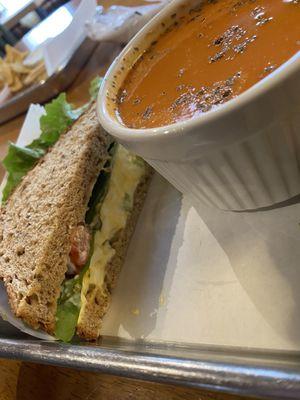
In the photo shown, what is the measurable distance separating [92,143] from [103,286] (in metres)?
0.45

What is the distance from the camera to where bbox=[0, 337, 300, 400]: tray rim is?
0.65 meters

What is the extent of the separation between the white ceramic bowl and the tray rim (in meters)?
0.34

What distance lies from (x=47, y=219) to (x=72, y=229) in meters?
0.08

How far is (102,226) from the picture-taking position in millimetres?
1350

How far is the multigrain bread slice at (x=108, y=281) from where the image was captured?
1.18m

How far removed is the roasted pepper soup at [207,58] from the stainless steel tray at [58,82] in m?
1.17

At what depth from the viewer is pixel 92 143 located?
1.41 m

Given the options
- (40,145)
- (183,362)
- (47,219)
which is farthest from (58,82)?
(183,362)

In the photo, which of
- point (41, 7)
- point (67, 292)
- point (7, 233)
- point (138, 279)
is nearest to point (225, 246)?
point (138, 279)

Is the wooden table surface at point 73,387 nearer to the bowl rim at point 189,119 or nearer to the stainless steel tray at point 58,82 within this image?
the bowl rim at point 189,119

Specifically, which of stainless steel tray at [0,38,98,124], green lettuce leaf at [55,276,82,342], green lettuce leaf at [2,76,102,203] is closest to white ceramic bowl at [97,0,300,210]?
green lettuce leaf at [55,276,82,342]

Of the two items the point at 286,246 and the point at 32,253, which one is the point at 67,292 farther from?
the point at 286,246

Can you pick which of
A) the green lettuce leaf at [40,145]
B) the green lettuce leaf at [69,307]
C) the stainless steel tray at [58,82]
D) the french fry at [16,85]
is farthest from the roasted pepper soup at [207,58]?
the french fry at [16,85]

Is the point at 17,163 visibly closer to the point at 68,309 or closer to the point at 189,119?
the point at 68,309
